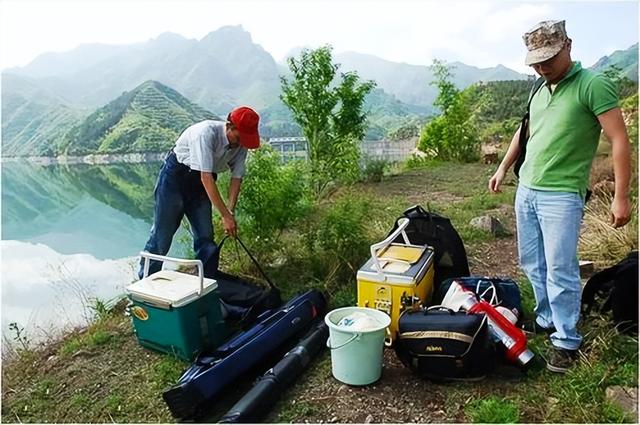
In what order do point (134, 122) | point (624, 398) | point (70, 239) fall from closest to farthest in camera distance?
point (624, 398), point (70, 239), point (134, 122)

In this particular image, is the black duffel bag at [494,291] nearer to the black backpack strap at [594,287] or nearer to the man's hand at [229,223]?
the black backpack strap at [594,287]

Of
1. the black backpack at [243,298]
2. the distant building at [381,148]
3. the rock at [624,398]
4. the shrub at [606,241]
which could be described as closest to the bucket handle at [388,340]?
the black backpack at [243,298]

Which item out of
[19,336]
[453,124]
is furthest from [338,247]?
[453,124]

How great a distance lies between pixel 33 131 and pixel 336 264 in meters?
12.6

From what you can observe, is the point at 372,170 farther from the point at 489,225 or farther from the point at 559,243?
the point at 559,243

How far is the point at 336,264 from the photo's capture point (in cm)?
331

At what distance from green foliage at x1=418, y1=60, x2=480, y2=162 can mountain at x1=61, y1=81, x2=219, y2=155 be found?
215 inches

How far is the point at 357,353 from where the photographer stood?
2.06 metres

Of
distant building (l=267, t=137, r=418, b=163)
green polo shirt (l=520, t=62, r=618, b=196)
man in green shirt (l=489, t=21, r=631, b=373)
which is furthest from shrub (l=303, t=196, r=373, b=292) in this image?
distant building (l=267, t=137, r=418, b=163)

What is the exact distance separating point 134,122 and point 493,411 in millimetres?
10310

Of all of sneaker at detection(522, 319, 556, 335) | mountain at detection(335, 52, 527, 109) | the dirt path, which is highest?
mountain at detection(335, 52, 527, 109)

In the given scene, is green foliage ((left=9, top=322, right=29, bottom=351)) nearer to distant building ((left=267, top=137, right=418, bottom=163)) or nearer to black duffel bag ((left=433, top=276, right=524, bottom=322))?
black duffel bag ((left=433, top=276, right=524, bottom=322))

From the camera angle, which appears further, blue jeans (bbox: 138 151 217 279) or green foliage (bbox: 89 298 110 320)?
green foliage (bbox: 89 298 110 320)

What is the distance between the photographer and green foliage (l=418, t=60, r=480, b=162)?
10609 millimetres
